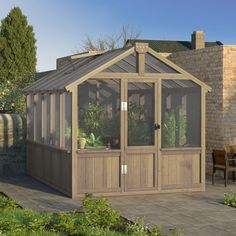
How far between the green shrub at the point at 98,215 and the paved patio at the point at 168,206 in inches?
30.9

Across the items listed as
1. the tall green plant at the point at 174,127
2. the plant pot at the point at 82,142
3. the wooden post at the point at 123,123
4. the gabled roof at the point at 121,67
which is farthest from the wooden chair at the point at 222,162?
the plant pot at the point at 82,142

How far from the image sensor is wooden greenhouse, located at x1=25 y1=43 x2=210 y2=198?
39.2 ft

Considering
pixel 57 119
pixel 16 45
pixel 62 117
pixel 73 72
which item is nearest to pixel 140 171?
pixel 62 117

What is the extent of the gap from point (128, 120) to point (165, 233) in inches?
154

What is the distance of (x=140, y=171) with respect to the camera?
12.4 m

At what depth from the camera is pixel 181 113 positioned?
12.5 metres

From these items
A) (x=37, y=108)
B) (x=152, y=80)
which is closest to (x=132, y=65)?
(x=152, y=80)

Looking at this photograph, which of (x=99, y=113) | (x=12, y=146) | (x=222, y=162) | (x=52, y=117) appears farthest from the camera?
(x=12, y=146)

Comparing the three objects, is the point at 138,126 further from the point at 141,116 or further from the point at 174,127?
the point at 174,127

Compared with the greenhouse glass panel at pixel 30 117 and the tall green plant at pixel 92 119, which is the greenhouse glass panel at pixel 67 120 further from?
the greenhouse glass panel at pixel 30 117

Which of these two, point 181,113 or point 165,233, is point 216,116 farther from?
point 165,233

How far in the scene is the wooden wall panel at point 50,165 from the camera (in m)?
12.3

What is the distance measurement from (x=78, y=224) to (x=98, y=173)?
10.5 feet

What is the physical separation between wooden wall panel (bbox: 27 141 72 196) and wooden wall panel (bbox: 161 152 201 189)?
77.5 inches
